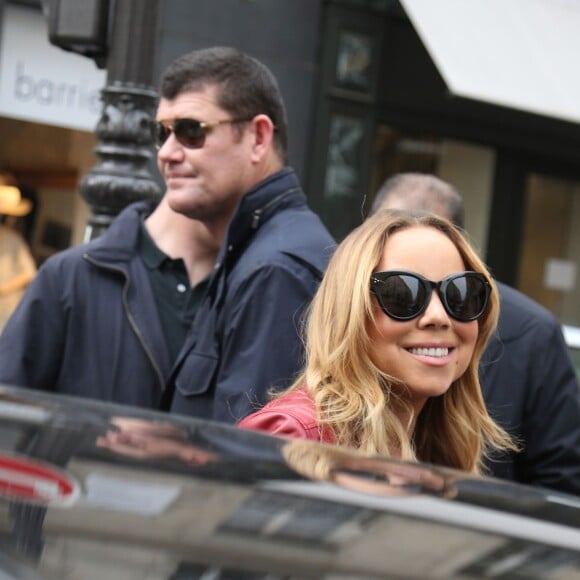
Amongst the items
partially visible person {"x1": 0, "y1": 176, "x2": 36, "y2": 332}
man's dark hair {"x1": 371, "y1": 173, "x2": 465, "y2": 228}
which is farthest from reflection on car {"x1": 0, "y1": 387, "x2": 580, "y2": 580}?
partially visible person {"x1": 0, "y1": 176, "x2": 36, "y2": 332}

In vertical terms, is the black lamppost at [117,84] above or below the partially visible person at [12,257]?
above

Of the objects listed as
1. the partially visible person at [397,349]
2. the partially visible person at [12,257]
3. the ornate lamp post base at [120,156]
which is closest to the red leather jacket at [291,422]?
the partially visible person at [397,349]

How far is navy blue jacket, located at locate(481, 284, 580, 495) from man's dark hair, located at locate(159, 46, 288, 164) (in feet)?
2.89

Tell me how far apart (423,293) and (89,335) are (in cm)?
138

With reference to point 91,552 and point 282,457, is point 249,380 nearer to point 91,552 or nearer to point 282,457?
point 282,457

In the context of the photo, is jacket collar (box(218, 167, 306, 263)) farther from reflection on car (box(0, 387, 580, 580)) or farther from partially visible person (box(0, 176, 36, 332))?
partially visible person (box(0, 176, 36, 332))

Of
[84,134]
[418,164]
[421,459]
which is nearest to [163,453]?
[421,459]

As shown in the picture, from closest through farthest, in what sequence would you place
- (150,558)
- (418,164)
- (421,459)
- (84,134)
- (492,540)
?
(150,558), (492,540), (421,459), (84,134), (418,164)

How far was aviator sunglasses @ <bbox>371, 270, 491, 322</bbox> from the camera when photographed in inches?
108

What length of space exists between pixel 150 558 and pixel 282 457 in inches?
17.0

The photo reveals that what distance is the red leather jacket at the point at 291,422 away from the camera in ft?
8.33

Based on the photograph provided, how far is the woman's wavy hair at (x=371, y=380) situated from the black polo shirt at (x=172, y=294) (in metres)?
1.13

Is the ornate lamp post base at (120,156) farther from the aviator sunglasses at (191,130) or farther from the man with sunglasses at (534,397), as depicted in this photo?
the man with sunglasses at (534,397)

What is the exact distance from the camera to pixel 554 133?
469 inches
